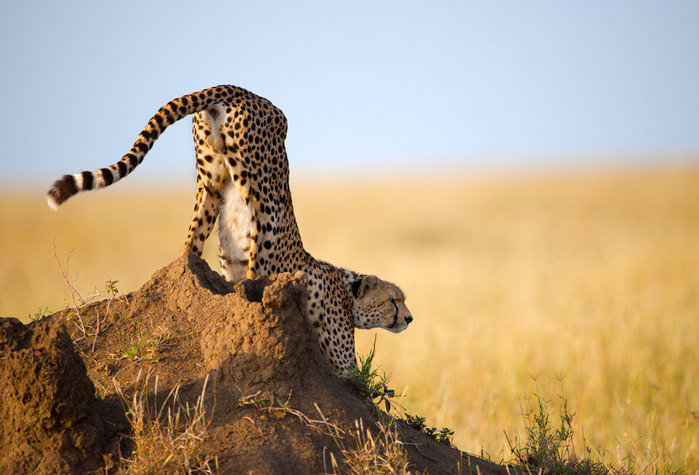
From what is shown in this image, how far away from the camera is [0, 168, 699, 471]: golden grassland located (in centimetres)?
600

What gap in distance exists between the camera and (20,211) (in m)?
20.6

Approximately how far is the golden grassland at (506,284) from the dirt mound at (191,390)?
1.33 m

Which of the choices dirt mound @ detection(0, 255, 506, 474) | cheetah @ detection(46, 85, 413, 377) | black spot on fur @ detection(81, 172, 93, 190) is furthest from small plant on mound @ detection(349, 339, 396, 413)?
black spot on fur @ detection(81, 172, 93, 190)

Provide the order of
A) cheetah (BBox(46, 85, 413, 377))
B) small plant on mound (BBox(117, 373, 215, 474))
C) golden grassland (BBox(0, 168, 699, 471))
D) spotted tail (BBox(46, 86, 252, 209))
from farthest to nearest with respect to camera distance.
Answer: golden grassland (BBox(0, 168, 699, 471)) < cheetah (BBox(46, 85, 413, 377)) < spotted tail (BBox(46, 86, 252, 209)) < small plant on mound (BBox(117, 373, 215, 474))

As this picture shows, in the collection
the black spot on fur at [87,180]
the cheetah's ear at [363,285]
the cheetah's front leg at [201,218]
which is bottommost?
the cheetah's ear at [363,285]

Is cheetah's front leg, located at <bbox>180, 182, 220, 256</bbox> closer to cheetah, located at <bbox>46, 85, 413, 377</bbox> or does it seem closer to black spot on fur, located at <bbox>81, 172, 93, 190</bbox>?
cheetah, located at <bbox>46, 85, 413, 377</bbox>

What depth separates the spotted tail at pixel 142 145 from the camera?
3.04 metres

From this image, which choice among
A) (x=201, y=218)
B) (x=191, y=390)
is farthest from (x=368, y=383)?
(x=201, y=218)

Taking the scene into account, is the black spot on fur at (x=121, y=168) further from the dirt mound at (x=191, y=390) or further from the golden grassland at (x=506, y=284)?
the golden grassland at (x=506, y=284)

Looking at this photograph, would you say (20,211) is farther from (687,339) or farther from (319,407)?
(319,407)

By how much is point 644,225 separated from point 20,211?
18678 millimetres

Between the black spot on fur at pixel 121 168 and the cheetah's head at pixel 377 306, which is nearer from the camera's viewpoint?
the black spot on fur at pixel 121 168

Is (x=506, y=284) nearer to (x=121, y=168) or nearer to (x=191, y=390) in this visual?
(x=121, y=168)

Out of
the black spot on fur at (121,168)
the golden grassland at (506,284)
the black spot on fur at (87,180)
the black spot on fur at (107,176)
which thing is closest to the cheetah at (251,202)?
the black spot on fur at (121,168)
